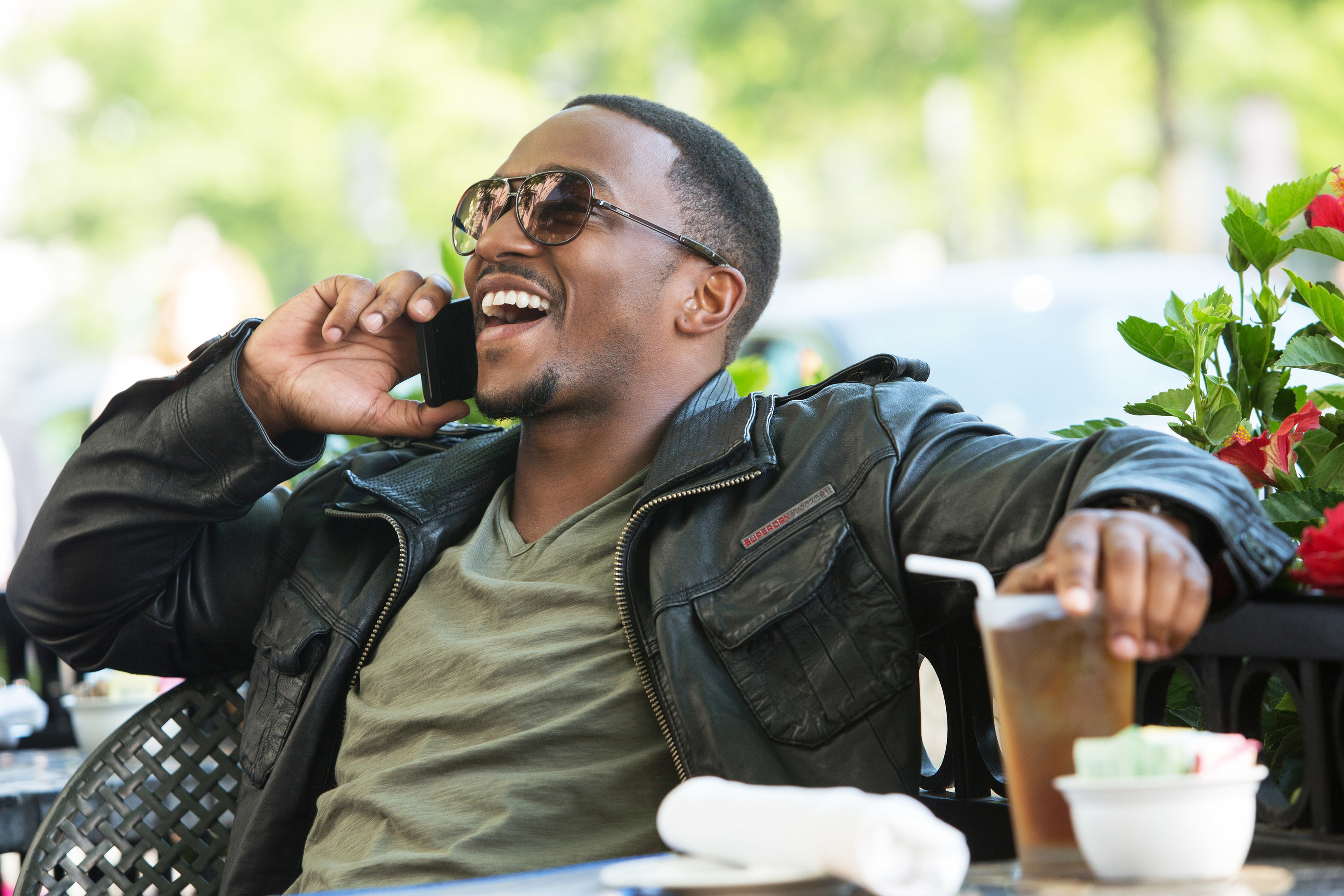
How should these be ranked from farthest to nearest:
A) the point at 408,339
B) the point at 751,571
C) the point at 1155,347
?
the point at 408,339 < the point at 751,571 < the point at 1155,347

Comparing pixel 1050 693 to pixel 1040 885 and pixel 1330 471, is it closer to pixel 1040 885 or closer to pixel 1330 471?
pixel 1040 885

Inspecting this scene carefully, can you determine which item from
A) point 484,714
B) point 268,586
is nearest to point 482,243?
point 268,586

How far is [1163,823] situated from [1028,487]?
769 millimetres

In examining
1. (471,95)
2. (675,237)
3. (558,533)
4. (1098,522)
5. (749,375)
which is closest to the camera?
(1098,522)

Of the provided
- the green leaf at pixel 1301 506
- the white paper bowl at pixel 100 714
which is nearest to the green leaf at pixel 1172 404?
the green leaf at pixel 1301 506

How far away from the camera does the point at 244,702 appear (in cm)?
288

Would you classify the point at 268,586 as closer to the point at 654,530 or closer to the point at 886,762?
the point at 654,530

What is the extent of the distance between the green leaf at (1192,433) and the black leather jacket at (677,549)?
239 mm

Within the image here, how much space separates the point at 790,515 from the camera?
234 cm

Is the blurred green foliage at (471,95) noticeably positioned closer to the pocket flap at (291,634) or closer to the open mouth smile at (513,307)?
the open mouth smile at (513,307)

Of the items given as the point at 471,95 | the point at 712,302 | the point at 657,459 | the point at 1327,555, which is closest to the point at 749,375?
the point at 712,302

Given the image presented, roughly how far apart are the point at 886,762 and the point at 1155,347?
0.75 meters

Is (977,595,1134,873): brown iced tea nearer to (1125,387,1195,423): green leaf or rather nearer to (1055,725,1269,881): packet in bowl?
(1055,725,1269,881): packet in bowl

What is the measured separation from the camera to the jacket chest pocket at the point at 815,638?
221 centimetres
